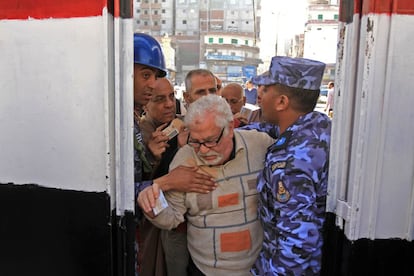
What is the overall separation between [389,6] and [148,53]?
50.1 inches

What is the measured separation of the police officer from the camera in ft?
4.36

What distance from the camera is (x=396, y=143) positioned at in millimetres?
1181

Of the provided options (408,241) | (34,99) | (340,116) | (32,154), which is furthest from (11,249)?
(408,241)

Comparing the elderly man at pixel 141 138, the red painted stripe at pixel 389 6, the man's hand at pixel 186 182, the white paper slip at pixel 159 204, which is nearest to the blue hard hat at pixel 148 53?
the elderly man at pixel 141 138

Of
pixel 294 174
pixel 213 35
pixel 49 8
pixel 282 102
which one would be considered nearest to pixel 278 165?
pixel 294 174

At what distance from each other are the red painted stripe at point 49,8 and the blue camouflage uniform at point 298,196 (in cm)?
81

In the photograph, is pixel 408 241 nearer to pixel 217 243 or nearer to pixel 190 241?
pixel 217 243

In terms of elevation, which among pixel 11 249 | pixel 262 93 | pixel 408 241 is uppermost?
pixel 262 93

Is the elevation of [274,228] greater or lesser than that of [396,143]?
lesser

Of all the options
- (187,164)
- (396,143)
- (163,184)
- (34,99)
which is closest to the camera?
(396,143)

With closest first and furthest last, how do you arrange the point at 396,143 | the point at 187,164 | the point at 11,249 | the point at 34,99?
the point at 396,143
the point at 34,99
the point at 11,249
the point at 187,164

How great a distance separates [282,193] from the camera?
1345 millimetres

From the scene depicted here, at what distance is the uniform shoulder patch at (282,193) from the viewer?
133 cm

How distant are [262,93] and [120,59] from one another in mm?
666
